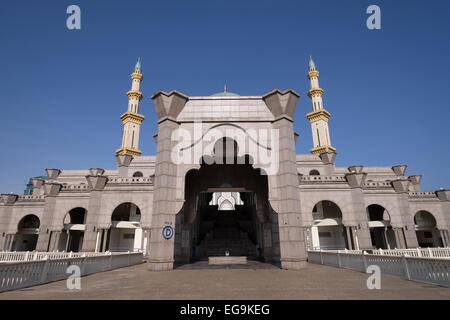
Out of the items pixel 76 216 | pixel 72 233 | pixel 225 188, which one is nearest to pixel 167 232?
pixel 225 188

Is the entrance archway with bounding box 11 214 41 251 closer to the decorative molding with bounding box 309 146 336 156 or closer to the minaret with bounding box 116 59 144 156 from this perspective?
the minaret with bounding box 116 59 144 156

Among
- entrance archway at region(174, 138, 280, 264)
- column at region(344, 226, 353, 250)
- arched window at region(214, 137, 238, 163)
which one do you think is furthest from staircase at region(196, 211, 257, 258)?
arched window at region(214, 137, 238, 163)

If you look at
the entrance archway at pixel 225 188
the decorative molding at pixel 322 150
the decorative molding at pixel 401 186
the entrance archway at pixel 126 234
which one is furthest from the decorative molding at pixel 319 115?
the entrance archway at pixel 126 234

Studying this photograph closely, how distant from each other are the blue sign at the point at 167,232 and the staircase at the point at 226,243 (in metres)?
12.7

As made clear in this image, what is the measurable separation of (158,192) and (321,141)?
33163mm

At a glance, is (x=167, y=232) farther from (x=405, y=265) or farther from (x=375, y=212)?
(x=375, y=212)

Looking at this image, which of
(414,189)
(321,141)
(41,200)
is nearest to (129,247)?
(41,200)

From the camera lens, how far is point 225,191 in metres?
18.6

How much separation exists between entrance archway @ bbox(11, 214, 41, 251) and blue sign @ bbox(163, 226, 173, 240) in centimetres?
Result: 2771

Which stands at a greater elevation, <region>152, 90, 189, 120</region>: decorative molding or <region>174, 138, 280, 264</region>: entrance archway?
<region>152, 90, 189, 120</region>: decorative molding

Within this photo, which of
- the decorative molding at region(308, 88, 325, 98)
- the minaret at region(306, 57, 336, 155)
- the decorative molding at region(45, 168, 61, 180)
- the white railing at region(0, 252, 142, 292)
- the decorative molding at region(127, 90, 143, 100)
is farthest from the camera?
the decorative molding at region(308, 88, 325, 98)

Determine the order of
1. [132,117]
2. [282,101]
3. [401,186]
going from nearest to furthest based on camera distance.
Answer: [282,101] → [401,186] → [132,117]

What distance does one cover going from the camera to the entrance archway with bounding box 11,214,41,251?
3084cm

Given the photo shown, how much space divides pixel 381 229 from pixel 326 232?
30.4 ft
